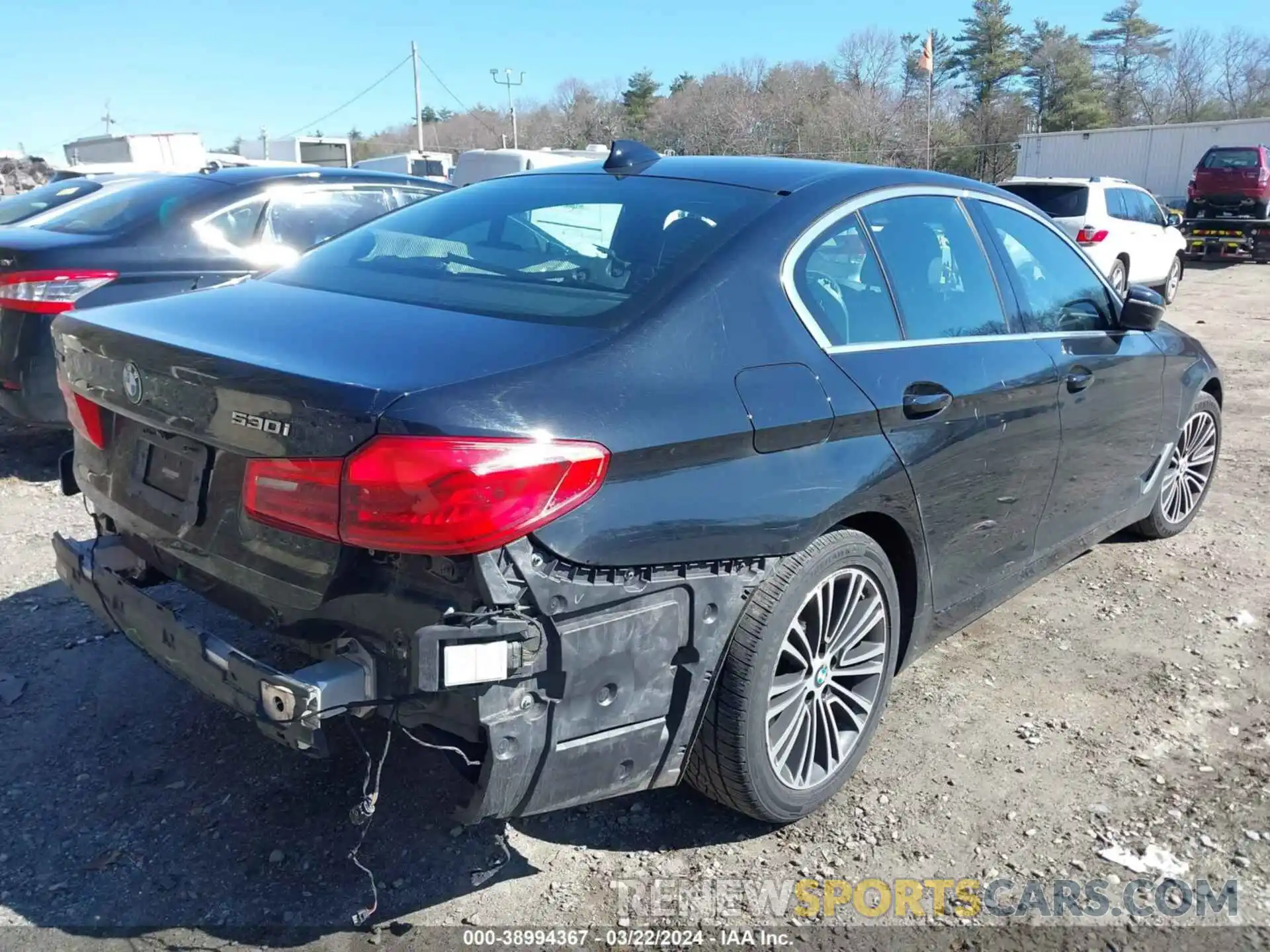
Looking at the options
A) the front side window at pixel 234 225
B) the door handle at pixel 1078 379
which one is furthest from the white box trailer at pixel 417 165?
the door handle at pixel 1078 379

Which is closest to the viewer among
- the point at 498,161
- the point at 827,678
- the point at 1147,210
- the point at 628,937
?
the point at 628,937

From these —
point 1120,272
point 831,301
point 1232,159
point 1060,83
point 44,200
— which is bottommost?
point 1120,272

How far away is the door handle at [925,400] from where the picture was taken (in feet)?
9.53

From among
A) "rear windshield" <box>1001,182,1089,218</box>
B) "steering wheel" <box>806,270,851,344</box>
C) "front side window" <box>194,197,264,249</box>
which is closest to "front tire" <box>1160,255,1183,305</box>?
"rear windshield" <box>1001,182,1089,218</box>

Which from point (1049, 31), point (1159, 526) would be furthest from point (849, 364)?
point (1049, 31)

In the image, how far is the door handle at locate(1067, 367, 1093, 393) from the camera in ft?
12.0

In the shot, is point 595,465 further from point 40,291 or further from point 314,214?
point 314,214

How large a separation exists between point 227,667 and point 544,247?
1430 mm

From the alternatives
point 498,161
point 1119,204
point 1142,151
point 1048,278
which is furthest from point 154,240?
point 1142,151

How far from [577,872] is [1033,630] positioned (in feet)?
7.75

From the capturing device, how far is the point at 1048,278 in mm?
3875

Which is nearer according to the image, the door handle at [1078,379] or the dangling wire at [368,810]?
the dangling wire at [368,810]

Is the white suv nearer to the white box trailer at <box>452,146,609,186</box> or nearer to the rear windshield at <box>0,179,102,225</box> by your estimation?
the white box trailer at <box>452,146,609,186</box>

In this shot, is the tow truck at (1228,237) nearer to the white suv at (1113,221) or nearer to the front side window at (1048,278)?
the white suv at (1113,221)
